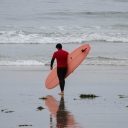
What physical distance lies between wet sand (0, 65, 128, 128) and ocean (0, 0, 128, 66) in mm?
3615

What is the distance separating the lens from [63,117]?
9078 mm

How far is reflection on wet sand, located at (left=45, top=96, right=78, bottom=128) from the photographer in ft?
27.6

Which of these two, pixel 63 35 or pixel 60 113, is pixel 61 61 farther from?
pixel 63 35

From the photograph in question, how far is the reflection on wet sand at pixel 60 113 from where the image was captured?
842 centimetres

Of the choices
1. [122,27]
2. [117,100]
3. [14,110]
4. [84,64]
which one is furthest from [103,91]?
[122,27]

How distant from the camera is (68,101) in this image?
36.2 ft

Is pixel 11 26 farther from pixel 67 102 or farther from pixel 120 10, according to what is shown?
pixel 67 102

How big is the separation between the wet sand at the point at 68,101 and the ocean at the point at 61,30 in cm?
361

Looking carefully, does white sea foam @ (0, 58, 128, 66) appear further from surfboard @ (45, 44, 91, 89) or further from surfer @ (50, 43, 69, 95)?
surfer @ (50, 43, 69, 95)

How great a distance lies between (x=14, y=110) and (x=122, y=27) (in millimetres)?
25080

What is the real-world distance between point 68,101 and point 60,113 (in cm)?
154

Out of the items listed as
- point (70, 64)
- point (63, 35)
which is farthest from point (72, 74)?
point (63, 35)

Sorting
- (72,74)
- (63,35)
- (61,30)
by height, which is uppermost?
(61,30)

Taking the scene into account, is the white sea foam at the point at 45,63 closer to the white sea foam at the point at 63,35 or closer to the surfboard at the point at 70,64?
the surfboard at the point at 70,64
